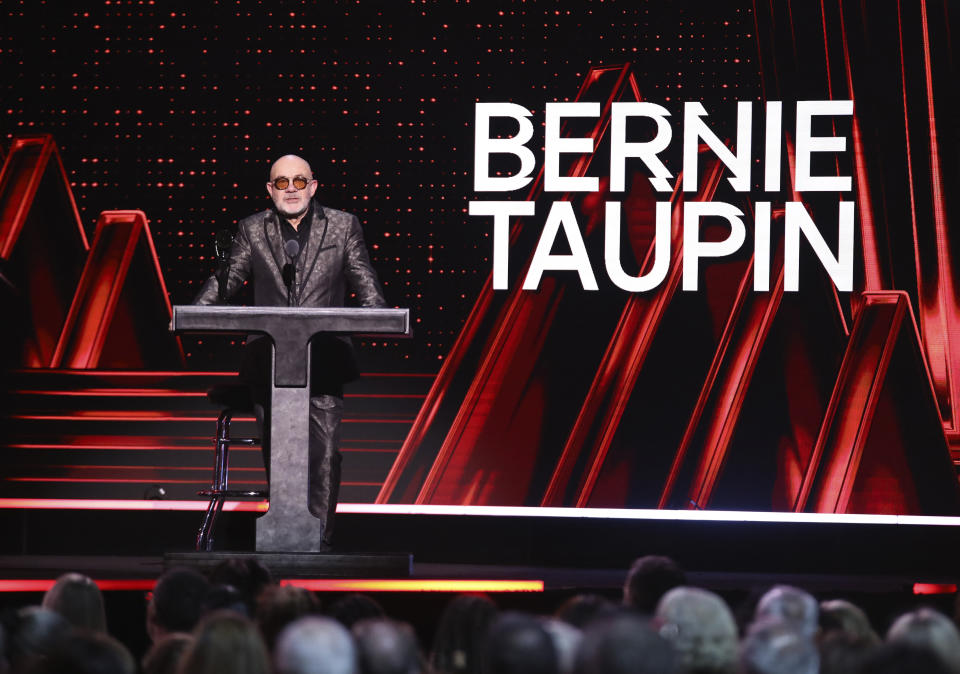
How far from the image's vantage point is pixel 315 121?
549 centimetres

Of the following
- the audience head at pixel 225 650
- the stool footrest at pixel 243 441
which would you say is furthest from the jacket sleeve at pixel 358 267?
the audience head at pixel 225 650

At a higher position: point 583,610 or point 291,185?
point 291,185

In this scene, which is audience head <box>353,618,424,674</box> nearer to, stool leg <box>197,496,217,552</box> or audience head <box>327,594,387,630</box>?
audience head <box>327,594,387,630</box>

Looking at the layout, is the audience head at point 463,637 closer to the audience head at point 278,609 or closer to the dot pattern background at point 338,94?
the audience head at point 278,609

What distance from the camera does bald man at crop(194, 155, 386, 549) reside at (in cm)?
394

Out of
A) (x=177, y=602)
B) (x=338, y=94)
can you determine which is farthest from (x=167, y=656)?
(x=338, y=94)

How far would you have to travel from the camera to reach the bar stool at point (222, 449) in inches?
172

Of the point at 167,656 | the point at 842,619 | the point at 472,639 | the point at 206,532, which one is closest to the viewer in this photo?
the point at 167,656

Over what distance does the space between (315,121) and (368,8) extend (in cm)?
60

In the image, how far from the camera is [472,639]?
2.20 metres

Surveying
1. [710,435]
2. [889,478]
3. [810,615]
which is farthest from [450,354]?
[810,615]

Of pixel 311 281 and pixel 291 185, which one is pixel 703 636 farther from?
pixel 291 185

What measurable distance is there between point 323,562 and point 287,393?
54cm

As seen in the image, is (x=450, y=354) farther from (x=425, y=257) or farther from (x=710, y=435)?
(x=710, y=435)
